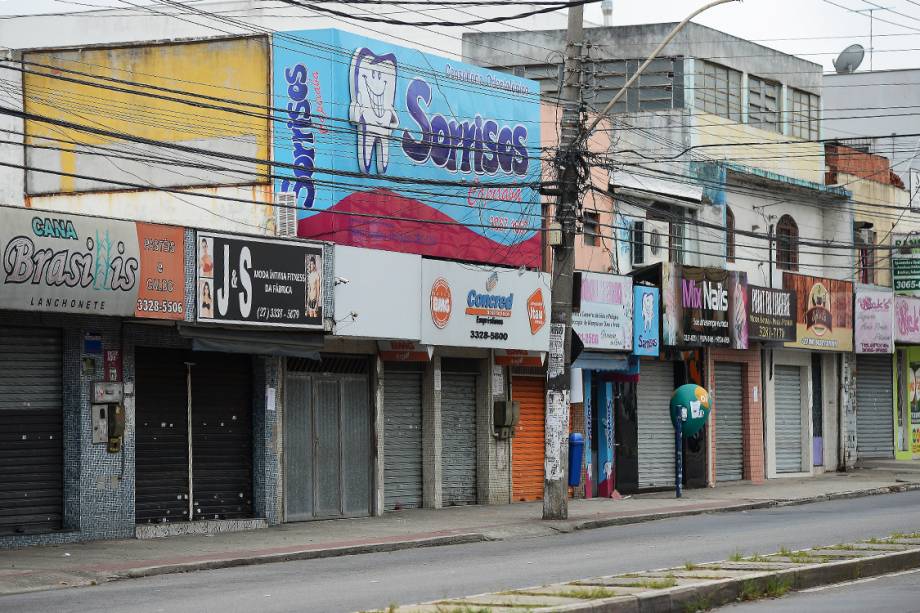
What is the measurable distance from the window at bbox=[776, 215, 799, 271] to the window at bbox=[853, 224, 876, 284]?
10.2ft

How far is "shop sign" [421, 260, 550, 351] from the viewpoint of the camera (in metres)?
25.8

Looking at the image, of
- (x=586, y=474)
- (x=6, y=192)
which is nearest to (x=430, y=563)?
(x=586, y=474)

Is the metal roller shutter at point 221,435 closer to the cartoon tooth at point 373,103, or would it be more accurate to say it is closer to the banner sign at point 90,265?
the banner sign at point 90,265

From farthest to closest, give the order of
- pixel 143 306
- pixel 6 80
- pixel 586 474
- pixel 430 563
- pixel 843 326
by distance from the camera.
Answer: pixel 843 326 < pixel 586 474 < pixel 6 80 < pixel 143 306 < pixel 430 563

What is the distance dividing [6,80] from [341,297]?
343 inches

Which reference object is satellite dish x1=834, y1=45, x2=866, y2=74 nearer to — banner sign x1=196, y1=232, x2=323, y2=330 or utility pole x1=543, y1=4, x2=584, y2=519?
utility pole x1=543, y1=4, x2=584, y2=519

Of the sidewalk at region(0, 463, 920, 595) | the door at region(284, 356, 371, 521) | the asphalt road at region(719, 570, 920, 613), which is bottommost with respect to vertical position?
the sidewalk at region(0, 463, 920, 595)

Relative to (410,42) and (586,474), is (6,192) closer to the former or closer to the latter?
(586,474)

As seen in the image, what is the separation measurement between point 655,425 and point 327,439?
Result: 10428 millimetres

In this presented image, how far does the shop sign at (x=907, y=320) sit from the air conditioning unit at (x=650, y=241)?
10910mm

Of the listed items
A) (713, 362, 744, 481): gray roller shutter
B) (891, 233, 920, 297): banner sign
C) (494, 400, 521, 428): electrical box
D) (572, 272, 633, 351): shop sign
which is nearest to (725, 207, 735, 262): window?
(713, 362, 744, 481): gray roller shutter

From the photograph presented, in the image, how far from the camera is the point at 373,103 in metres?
25.5

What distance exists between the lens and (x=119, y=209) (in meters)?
26.0

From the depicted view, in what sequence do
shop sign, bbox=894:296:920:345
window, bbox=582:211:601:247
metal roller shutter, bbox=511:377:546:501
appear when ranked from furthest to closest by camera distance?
shop sign, bbox=894:296:920:345 → window, bbox=582:211:601:247 → metal roller shutter, bbox=511:377:546:501
